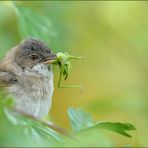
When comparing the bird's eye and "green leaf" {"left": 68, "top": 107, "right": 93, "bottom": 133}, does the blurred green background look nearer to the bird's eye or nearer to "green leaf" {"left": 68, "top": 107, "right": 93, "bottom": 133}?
the bird's eye

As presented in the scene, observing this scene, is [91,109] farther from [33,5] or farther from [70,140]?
[33,5]

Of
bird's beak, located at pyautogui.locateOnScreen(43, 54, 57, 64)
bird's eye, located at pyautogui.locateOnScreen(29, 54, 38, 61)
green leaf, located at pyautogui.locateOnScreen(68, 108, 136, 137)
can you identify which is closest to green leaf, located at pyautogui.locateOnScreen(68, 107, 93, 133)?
green leaf, located at pyautogui.locateOnScreen(68, 108, 136, 137)

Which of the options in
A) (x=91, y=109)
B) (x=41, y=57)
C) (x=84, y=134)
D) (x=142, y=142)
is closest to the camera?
(x=84, y=134)

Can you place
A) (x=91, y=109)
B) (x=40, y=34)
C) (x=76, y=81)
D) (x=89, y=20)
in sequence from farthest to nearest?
(x=76, y=81), (x=89, y=20), (x=40, y=34), (x=91, y=109)

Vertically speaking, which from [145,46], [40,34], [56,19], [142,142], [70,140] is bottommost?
[70,140]

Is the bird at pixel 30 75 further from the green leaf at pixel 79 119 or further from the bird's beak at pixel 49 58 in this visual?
the green leaf at pixel 79 119

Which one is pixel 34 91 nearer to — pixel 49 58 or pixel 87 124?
pixel 49 58

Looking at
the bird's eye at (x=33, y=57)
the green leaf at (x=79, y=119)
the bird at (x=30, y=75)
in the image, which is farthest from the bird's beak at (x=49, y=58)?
the green leaf at (x=79, y=119)

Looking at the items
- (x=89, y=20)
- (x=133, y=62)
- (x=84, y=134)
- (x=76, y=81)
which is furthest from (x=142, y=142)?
(x=76, y=81)
